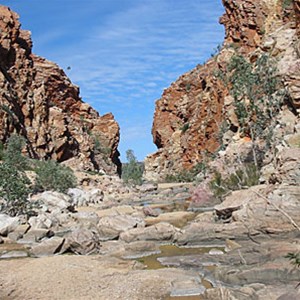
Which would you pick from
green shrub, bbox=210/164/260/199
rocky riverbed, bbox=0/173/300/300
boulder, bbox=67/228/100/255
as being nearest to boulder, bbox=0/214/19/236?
rocky riverbed, bbox=0/173/300/300

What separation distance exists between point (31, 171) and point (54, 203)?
54.5 ft

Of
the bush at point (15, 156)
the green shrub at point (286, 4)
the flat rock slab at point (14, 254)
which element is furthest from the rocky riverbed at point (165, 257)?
the green shrub at point (286, 4)

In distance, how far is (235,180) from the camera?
30.7 metres

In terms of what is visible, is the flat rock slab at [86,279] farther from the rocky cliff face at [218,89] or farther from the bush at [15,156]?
the bush at [15,156]

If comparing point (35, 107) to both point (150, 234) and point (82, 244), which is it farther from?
Answer: point (82, 244)

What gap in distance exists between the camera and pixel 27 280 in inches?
483

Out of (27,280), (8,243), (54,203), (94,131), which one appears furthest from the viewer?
(94,131)

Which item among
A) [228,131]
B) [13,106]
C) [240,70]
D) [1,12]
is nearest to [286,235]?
[240,70]

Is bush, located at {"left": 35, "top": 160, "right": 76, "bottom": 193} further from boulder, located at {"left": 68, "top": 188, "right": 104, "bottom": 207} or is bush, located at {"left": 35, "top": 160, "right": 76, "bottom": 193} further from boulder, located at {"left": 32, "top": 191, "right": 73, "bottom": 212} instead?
boulder, located at {"left": 32, "top": 191, "right": 73, "bottom": 212}

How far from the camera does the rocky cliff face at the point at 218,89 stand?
1572 inches

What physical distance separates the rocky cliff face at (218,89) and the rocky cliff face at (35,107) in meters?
18.2

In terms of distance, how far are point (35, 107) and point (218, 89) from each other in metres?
27.7

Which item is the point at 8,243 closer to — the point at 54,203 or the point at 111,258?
the point at 111,258

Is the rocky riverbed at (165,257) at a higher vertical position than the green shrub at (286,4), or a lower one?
lower
